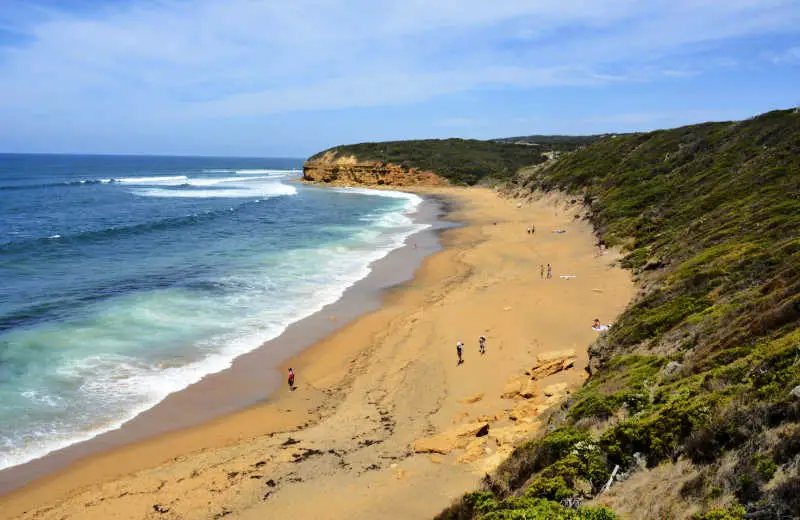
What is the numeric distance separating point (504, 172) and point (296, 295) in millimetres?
79429

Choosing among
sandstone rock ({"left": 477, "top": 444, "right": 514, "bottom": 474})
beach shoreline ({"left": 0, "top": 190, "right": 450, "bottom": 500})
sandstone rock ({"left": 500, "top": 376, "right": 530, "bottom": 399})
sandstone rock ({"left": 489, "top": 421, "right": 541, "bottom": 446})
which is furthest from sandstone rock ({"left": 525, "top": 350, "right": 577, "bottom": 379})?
beach shoreline ({"left": 0, "top": 190, "right": 450, "bottom": 500})

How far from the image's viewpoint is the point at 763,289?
40.3 feet

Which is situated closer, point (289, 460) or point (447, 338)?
point (289, 460)

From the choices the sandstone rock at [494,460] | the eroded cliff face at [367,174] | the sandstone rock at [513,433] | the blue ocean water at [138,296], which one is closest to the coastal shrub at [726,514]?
the sandstone rock at [494,460]

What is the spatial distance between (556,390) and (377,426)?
4.87 m

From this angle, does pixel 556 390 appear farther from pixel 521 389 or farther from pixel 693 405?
pixel 693 405

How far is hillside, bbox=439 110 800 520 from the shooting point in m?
6.18

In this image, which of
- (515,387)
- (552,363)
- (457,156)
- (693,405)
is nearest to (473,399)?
(515,387)

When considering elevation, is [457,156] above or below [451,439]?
above

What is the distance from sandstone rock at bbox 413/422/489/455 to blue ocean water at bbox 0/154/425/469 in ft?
27.3

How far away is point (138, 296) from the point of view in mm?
26562

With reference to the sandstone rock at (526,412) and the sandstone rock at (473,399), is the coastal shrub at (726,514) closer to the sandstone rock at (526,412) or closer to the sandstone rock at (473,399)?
the sandstone rock at (526,412)

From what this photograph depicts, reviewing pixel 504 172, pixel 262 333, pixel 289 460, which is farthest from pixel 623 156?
pixel 289 460

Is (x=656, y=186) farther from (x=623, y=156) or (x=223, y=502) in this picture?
(x=223, y=502)
